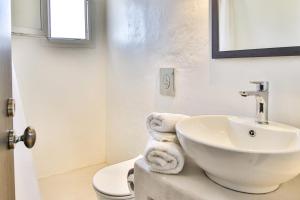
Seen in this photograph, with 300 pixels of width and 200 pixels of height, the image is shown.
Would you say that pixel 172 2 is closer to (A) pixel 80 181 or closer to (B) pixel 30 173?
(B) pixel 30 173

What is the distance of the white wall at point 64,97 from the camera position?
207 cm

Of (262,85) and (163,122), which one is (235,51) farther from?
(163,122)

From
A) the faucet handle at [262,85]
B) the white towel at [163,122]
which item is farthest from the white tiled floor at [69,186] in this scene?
the faucet handle at [262,85]

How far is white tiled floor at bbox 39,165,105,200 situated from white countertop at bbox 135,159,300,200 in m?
1.16

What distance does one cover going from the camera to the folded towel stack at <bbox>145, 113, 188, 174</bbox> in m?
0.97

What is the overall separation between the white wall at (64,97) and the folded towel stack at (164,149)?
1.39 meters

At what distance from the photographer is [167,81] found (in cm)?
170

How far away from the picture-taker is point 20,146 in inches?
60.6

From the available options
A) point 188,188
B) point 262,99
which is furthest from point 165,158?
point 262,99

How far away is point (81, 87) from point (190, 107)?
1190 millimetres

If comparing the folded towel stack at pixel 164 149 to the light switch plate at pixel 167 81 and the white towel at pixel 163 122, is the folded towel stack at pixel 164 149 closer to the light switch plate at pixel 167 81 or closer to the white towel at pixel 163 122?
the white towel at pixel 163 122

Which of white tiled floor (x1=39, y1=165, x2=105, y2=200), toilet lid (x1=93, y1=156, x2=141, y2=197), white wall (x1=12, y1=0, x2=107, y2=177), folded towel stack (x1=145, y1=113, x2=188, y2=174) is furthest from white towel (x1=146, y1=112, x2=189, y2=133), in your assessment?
white wall (x1=12, y1=0, x2=107, y2=177)

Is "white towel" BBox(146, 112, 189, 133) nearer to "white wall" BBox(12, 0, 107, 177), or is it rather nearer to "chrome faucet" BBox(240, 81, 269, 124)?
"chrome faucet" BBox(240, 81, 269, 124)

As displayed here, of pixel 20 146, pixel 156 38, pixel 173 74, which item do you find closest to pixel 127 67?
pixel 156 38
